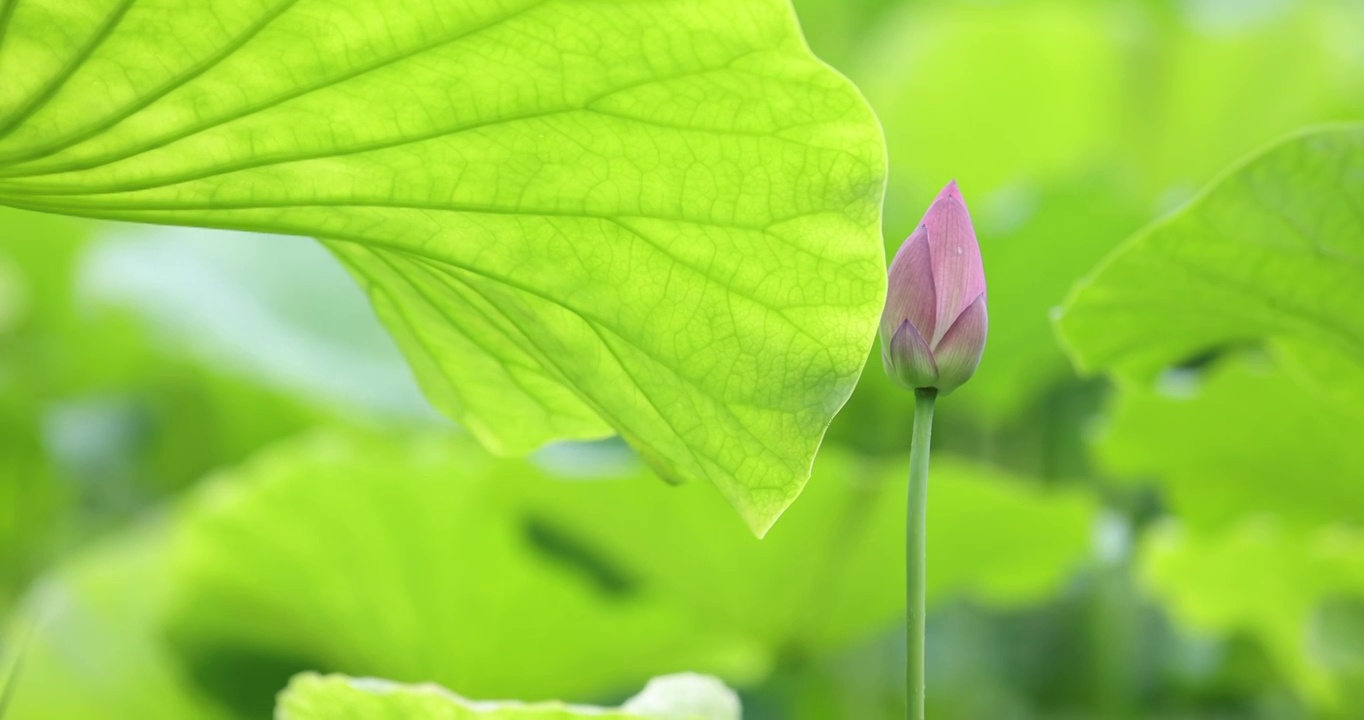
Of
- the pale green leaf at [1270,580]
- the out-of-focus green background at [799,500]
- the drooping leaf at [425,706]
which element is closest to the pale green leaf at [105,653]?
the out-of-focus green background at [799,500]

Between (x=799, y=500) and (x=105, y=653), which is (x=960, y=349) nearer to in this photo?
(x=799, y=500)

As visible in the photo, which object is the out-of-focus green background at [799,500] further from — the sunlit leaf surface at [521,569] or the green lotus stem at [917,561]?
the green lotus stem at [917,561]

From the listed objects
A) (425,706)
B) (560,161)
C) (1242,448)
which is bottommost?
(425,706)

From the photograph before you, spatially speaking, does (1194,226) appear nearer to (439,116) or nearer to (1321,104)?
(439,116)

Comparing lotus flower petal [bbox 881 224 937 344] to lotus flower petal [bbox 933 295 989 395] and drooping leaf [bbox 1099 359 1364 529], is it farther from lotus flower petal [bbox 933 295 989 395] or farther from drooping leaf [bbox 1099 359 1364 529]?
drooping leaf [bbox 1099 359 1364 529]

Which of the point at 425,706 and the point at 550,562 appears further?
the point at 550,562

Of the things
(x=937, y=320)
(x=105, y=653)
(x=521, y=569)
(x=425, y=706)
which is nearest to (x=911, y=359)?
(x=937, y=320)
